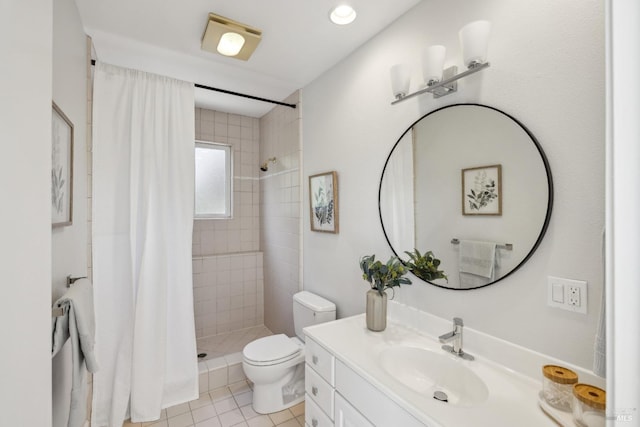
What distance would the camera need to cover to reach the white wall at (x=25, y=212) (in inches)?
21.2

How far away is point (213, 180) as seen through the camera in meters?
3.19

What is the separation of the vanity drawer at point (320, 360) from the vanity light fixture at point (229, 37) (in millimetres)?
1799

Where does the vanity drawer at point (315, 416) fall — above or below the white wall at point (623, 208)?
below

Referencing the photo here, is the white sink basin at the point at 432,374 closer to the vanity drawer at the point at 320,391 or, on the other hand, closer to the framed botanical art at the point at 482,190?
the vanity drawer at the point at 320,391

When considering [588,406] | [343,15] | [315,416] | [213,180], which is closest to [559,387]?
[588,406]

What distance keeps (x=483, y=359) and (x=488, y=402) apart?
0.28 metres

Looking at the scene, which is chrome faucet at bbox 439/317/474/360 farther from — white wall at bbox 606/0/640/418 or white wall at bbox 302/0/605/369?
white wall at bbox 606/0/640/418

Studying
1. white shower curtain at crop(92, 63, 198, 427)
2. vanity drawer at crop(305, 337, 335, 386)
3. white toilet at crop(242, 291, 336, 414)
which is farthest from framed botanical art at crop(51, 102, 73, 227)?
white toilet at crop(242, 291, 336, 414)

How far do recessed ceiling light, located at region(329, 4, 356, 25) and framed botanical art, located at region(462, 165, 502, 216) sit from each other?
1.06m

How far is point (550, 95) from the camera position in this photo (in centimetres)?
100

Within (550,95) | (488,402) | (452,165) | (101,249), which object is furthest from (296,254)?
(550,95)

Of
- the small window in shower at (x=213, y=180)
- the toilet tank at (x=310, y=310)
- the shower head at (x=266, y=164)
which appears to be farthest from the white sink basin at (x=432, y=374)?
the small window in shower at (x=213, y=180)

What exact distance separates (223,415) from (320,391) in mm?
1030

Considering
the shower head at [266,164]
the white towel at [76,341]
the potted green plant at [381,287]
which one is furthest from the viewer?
the shower head at [266,164]
